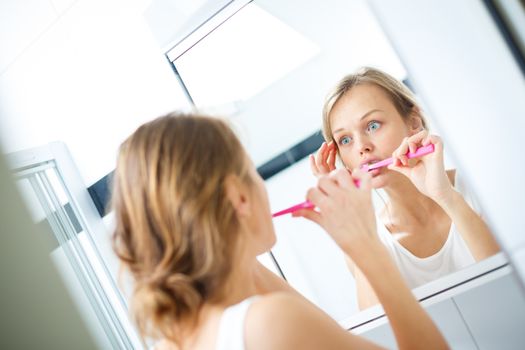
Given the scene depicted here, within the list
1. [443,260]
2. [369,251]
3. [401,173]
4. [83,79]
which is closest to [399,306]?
[369,251]

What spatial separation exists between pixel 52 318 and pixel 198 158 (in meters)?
0.24

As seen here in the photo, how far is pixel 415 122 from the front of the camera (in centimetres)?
71

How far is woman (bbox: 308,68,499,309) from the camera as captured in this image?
Result: 2.15 ft

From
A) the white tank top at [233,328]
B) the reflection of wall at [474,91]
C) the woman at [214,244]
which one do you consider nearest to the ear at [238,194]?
the woman at [214,244]

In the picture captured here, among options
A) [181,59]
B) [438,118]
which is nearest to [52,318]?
[438,118]

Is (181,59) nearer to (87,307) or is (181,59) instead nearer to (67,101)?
(67,101)

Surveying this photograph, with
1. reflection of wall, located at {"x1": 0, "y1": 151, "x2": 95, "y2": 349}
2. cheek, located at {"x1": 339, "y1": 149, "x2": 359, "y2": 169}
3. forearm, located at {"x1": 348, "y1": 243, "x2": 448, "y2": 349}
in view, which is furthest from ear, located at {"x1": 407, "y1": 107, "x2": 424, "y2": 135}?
reflection of wall, located at {"x1": 0, "y1": 151, "x2": 95, "y2": 349}

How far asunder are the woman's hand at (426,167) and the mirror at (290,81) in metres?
0.07

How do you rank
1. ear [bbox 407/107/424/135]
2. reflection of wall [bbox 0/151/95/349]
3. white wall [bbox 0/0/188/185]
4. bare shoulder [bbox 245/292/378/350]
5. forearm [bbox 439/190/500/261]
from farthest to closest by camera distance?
1. white wall [bbox 0/0/188/185]
2. ear [bbox 407/107/424/135]
3. forearm [bbox 439/190/500/261]
4. bare shoulder [bbox 245/292/378/350]
5. reflection of wall [bbox 0/151/95/349]

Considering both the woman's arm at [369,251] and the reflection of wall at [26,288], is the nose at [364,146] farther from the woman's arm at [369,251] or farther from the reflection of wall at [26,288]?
the reflection of wall at [26,288]

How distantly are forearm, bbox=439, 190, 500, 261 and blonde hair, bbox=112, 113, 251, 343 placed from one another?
31cm

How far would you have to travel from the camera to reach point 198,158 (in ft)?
1.67

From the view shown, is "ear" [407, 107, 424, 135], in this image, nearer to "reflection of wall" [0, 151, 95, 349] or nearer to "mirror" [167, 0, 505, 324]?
"mirror" [167, 0, 505, 324]

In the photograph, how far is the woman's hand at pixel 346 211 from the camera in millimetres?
534
